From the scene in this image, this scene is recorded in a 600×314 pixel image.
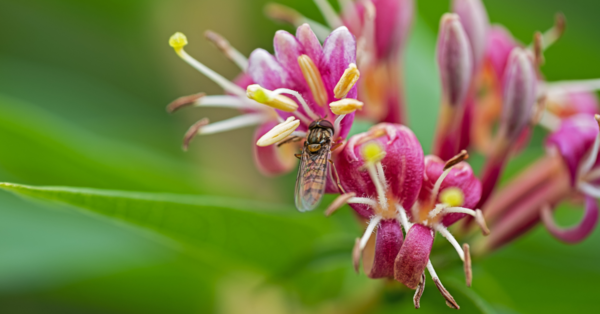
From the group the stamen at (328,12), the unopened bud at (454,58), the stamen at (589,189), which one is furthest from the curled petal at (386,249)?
the stamen at (328,12)

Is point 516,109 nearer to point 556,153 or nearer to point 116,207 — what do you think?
point 556,153

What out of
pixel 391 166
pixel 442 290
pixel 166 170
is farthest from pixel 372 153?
pixel 166 170

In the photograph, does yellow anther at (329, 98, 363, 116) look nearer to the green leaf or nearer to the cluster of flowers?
the cluster of flowers

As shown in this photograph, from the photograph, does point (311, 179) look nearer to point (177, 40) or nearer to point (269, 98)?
point (269, 98)

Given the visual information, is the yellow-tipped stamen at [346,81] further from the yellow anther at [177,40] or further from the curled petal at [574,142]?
the curled petal at [574,142]

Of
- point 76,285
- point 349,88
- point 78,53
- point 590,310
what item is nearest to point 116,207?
point 349,88
